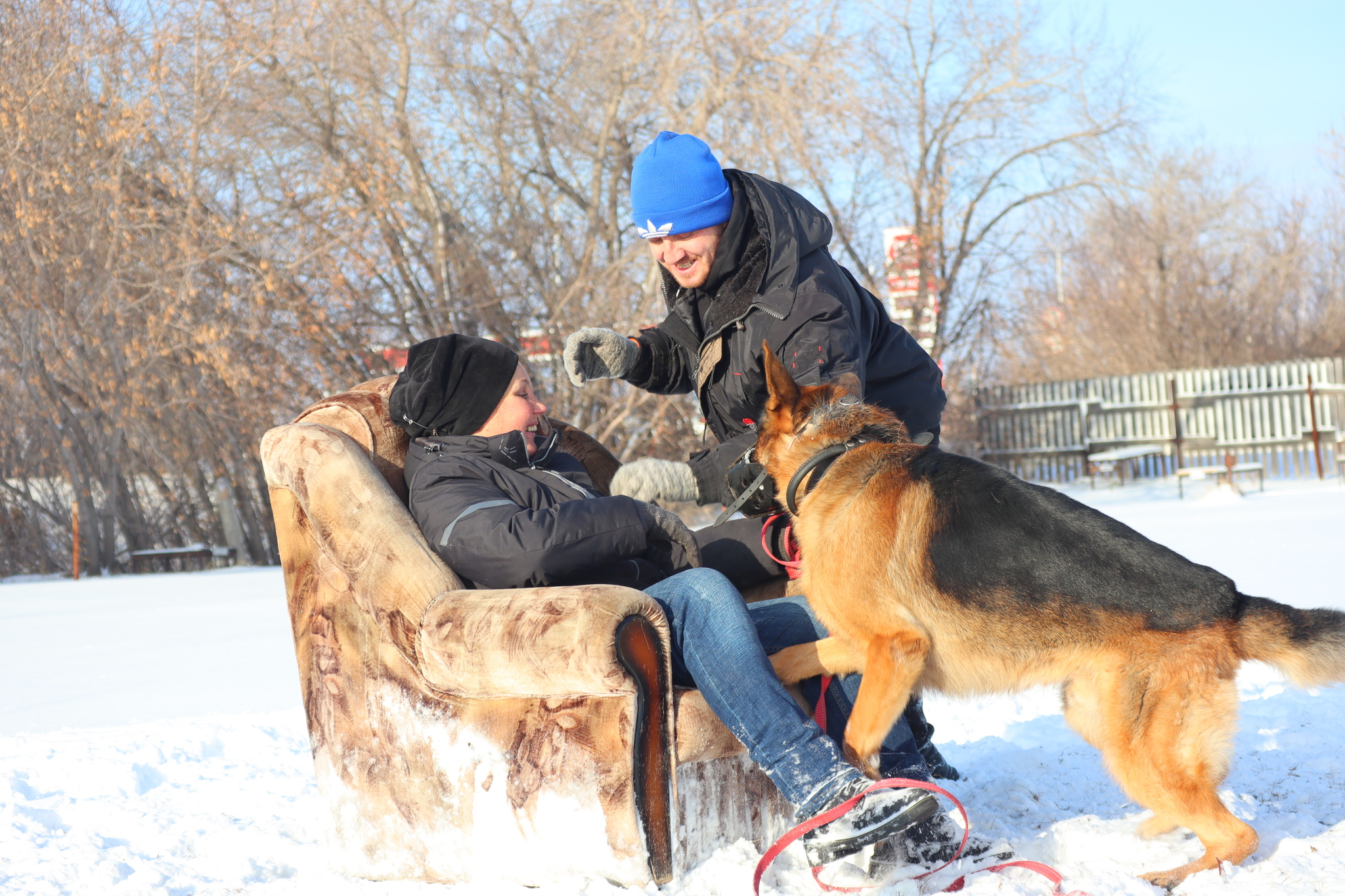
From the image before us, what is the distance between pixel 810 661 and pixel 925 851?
0.56 meters

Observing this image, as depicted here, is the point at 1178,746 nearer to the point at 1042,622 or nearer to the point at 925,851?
the point at 1042,622

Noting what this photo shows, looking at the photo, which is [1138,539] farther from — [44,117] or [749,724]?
[44,117]

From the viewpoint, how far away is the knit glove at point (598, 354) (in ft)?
12.0

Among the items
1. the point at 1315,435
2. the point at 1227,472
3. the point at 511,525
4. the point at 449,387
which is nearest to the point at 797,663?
the point at 511,525

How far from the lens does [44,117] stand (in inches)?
434

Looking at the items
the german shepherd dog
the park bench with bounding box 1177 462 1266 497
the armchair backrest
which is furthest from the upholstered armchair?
the park bench with bounding box 1177 462 1266 497

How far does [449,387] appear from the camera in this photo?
3137mm

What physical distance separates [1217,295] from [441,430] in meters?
24.8

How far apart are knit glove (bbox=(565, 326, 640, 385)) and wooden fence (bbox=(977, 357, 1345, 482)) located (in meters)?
16.5

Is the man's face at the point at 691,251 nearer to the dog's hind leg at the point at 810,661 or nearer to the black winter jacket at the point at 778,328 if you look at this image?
the black winter jacket at the point at 778,328

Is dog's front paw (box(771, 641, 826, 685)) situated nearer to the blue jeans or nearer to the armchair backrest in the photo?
the blue jeans

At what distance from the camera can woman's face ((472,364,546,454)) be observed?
128 inches

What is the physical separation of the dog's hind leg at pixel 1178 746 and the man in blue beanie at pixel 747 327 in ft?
2.07

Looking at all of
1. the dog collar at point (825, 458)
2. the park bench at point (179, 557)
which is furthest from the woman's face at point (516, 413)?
the park bench at point (179, 557)
